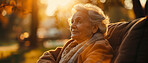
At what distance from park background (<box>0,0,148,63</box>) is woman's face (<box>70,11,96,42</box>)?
28.4 inches

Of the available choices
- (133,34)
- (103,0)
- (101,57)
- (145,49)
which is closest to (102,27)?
(101,57)

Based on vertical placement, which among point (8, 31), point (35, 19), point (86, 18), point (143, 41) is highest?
point (86, 18)

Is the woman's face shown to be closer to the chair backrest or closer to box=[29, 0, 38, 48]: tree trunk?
the chair backrest

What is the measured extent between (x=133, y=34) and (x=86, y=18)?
2.66ft

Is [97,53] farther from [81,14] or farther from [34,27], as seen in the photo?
[34,27]

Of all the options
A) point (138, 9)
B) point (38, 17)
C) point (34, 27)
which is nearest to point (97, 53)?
point (138, 9)

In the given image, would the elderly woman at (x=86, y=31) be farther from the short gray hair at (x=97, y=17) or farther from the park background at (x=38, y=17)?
the park background at (x=38, y=17)

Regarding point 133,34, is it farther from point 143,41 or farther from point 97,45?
point 97,45

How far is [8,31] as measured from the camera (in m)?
21.7

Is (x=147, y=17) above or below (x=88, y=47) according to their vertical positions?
above

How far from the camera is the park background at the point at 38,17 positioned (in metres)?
4.79

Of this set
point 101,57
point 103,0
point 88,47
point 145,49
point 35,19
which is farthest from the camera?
point 35,19

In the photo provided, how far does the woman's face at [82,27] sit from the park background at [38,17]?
721mm

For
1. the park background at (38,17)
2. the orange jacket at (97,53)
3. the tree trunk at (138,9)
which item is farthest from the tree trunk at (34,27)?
the orange jacket at (97,53)
